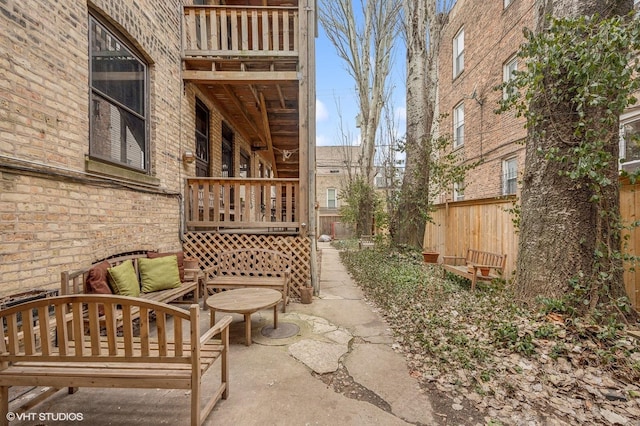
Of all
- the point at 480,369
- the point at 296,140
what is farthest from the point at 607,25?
the point at 296,140

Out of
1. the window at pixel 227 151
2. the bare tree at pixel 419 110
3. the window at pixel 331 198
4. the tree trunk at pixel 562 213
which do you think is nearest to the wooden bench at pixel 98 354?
the tree trunk at pixel 562 213

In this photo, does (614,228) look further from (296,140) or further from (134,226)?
(296,140)

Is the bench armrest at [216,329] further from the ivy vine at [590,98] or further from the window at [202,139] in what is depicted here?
the window at [202,139]

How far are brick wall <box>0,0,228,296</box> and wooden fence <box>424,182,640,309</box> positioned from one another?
228 inches

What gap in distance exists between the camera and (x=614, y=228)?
3066mm

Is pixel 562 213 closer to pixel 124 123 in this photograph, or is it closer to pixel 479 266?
pixel 479 266

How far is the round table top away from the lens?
3.25 meters

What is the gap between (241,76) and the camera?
5.46m

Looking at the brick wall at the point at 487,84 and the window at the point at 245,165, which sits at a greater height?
the brick wall at the point at 487,84

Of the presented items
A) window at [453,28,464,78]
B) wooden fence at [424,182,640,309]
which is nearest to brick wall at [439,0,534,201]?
window at [453,28,464,78]

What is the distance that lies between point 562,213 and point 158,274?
17.1 feet

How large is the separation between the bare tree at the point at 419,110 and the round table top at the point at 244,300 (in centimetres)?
463

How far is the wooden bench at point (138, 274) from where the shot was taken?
2.84 m

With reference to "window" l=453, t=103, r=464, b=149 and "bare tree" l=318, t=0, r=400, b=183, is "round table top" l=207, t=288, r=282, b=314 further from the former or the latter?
"window" l=453, t=103, r=464, b=149
